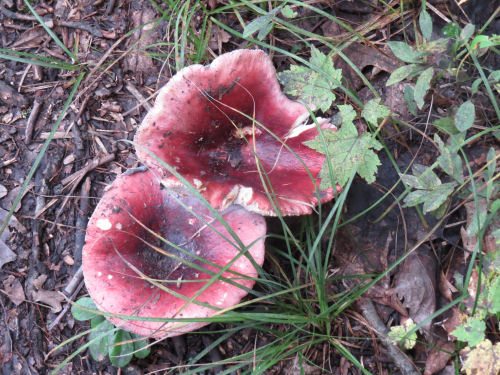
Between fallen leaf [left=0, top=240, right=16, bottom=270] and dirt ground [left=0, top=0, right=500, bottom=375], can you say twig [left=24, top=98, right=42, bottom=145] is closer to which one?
dirt ground [left=0, top=0, right=500, bottom=375]

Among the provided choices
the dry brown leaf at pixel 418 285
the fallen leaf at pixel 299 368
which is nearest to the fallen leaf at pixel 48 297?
the fallen leaf at pixel 299 368

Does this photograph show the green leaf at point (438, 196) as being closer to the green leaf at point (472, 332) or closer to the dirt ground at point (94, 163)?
the dirt ground at point (94, 163)

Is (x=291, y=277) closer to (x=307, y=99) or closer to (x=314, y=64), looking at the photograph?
(x=307, y=99)

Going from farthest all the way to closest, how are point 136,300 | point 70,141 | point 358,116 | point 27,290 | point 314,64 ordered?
point 70,141 < point 27,290 < point 358,116 < point 314,64 < point 136,300

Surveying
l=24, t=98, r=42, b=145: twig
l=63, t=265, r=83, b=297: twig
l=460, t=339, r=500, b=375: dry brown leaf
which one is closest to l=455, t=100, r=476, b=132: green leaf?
l=460, t=339, r=500, b=375: dry brown leaf

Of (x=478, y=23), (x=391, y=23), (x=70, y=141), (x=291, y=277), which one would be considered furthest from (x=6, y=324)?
(x=478, y=23)

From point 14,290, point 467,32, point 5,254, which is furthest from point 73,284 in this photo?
point 467,32

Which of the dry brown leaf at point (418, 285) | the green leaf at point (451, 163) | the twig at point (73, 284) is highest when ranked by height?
the green leaf at point (451, 163)
